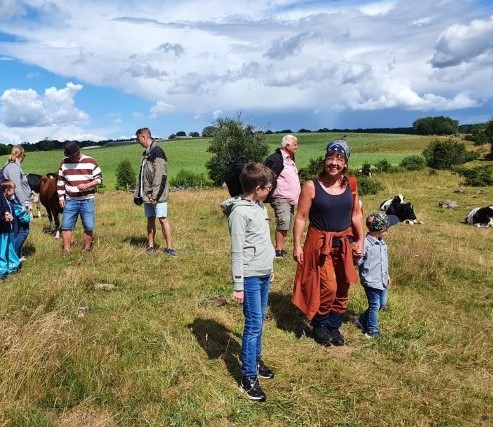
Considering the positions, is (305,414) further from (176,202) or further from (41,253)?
(176,202)

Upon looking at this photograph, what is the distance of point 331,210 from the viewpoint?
15.4 ft

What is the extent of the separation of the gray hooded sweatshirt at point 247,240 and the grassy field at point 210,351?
1060 millimetres

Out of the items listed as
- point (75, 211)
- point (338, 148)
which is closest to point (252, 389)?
point (338, 148)

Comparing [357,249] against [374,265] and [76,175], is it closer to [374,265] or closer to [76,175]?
[374,265]

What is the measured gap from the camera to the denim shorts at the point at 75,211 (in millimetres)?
8078

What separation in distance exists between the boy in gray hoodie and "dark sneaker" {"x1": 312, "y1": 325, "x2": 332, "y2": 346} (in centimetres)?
121

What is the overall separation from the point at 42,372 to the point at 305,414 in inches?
83.1

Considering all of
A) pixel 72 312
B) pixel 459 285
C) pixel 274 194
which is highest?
pixel 274 194

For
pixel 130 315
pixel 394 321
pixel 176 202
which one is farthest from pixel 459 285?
pixel 176 202

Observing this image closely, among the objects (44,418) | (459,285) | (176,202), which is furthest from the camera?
(176,202)

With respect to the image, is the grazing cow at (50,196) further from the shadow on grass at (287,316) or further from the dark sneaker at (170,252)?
the shadow on grass at (287,316)

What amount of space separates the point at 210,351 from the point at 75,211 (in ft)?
15.2

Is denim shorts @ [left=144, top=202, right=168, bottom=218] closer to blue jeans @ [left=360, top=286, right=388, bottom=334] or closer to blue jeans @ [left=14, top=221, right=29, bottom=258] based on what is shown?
blue jeans @ [left=14, top=221, right=29, bottom=258]

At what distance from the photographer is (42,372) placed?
3.60 m
